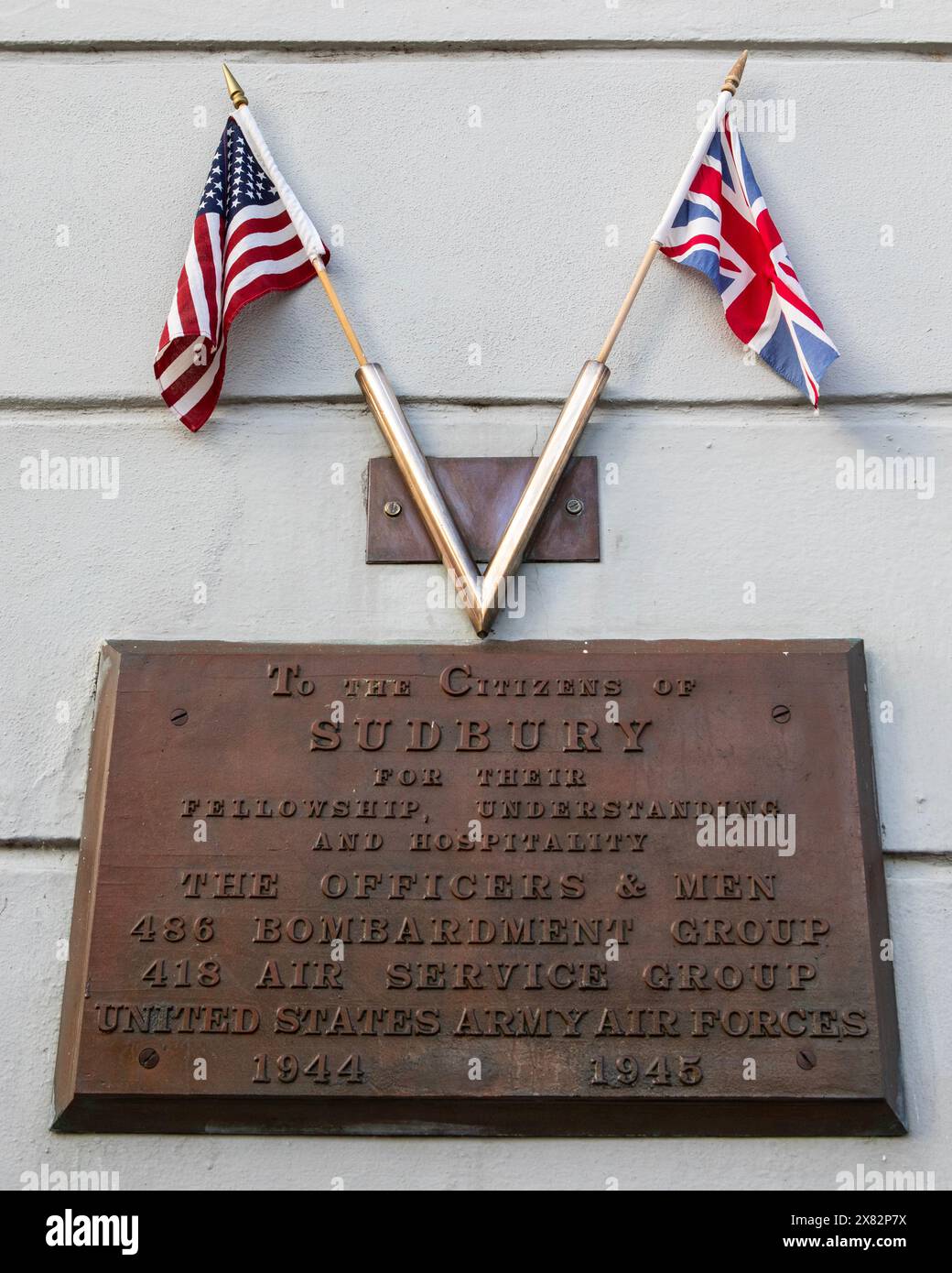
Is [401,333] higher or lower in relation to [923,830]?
higher

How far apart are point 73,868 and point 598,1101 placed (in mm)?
1510

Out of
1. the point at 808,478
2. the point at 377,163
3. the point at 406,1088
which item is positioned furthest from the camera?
the point at 377,163

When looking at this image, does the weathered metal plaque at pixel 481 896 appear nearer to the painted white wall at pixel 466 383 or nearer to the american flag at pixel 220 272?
the painted white wall at pixel 466 383

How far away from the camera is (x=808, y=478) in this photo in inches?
147

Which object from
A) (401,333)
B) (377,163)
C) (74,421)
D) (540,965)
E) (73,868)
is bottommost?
(540,965)

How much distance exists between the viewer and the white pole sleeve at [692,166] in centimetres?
378

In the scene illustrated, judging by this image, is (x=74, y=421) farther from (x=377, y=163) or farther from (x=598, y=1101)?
(x=598, y=1101)

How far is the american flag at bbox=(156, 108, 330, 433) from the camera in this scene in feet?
12.0

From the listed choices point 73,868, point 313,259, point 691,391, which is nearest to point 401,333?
point 313,259

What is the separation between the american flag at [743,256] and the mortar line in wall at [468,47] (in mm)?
462

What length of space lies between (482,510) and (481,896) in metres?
1.11

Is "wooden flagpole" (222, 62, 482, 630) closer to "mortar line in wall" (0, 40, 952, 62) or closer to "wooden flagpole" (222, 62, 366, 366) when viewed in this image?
"wooden flagpole" (222, 62, 366, 366)

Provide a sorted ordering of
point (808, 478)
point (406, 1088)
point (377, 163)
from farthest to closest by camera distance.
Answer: point (377, 163), point (808, 478), point (406, 1088)

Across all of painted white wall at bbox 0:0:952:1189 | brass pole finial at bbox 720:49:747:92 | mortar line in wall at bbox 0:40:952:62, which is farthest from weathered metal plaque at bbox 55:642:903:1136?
mortar line in wall at bbox 0:40:952:62
